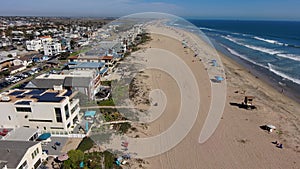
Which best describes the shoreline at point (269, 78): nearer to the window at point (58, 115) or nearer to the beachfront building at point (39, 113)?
the beachfront building at point (39, 113)

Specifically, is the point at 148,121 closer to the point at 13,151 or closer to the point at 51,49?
the point at 13,151

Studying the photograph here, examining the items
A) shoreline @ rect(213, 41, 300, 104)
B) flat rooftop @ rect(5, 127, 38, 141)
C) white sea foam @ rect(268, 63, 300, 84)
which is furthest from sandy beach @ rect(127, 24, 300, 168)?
flat rooftop @ rect(5, 127, 38, 141)

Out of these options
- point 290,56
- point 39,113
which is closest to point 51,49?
point 39,113

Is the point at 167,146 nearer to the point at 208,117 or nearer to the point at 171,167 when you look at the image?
the point at 171,167

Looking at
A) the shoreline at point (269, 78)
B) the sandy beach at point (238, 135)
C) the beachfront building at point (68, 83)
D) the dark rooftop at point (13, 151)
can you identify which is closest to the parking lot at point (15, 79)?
the beachfront building at point (68, 83)

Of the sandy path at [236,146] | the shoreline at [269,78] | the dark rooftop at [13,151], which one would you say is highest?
the dark rooftop at [13,151]

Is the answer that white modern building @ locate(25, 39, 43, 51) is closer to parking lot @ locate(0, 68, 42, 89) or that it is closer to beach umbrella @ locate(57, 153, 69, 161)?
parking lot @ locate(0, 68, 42, 89)

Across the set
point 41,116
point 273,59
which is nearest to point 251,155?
point 41,116

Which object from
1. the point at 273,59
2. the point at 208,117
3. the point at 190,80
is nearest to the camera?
the point at 208,117
